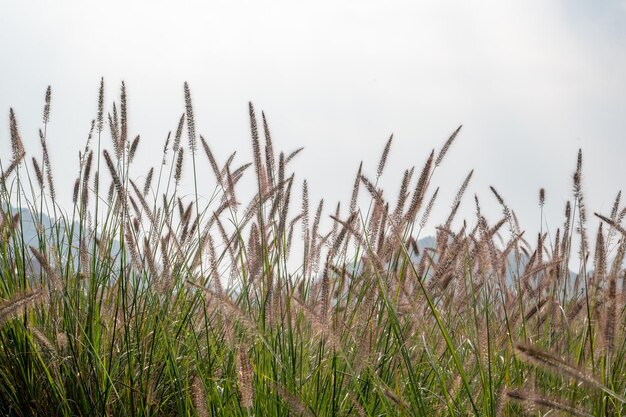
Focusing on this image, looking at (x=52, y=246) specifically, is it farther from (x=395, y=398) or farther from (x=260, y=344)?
(x=395, y=398)

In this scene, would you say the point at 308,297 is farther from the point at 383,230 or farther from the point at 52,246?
the point at 52,246

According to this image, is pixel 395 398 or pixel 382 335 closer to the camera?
pixel 395 398

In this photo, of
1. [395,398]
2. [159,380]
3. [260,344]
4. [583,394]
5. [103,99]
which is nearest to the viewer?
[395,398]

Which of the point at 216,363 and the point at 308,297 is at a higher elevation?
the point at 308,297

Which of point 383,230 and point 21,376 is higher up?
point 383,230

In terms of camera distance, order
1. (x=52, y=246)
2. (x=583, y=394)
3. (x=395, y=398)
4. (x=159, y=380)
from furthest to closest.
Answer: (x=52, y=246)
(x=159, y=380)
(x=583, y=394)
(x=395, y=398)

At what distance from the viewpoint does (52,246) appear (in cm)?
304

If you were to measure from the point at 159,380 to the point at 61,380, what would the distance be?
0.34 metres

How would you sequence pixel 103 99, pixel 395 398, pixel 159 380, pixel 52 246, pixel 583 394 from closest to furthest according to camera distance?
pixel 395 398 → pixel 583 394 → pixel 159 380 → pixel 52 246 → pixel 103 99

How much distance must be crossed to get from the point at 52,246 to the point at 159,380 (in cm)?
70

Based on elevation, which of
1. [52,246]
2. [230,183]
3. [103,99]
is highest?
[103,99]

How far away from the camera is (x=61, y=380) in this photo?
2.60 metres

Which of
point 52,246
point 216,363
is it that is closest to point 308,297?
point 216,363

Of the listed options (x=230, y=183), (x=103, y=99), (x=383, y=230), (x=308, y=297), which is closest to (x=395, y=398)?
(x=383, y=230)
